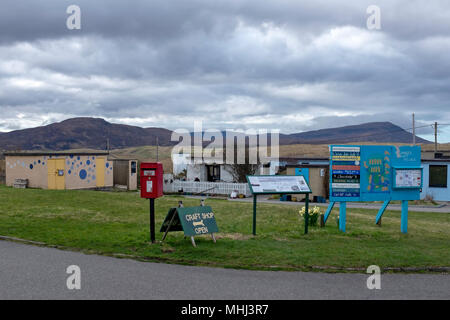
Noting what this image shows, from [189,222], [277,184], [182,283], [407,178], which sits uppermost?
[407,178]

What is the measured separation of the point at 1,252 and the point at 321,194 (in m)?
25.8

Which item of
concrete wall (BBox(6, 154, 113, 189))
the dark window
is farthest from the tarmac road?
the dark window

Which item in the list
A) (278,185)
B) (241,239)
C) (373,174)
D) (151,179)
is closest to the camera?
(151,179)

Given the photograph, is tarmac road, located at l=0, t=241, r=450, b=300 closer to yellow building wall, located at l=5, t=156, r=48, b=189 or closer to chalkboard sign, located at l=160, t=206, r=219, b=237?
chalkboard sign, located at l=160, t=206, r=219, b=237

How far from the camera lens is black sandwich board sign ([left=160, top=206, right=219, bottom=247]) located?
9.93 metres

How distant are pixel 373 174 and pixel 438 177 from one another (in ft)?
73.3

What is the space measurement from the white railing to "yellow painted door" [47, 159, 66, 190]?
13245 millimetres

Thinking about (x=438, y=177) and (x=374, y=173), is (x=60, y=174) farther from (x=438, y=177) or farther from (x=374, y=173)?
(x=438, y=177)

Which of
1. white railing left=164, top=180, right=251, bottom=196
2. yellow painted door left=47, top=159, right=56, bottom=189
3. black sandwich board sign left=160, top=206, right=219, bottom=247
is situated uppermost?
yellow painted door left=47, top=159, right=56, bottom=189

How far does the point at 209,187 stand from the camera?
1537 inches

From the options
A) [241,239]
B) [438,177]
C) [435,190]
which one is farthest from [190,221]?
[438,177]

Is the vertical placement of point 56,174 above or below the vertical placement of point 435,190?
above

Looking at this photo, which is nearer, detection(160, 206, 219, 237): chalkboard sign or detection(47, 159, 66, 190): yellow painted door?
detection(160, 206, 219, 237): chalkboard sign

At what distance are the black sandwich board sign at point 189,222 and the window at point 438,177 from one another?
2657cm
